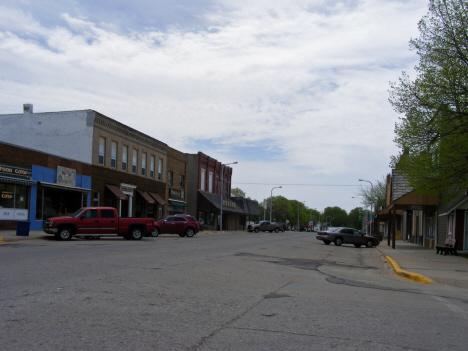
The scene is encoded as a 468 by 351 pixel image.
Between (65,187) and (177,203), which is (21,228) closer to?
(65,187)

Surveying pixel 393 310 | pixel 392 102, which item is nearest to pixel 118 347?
pixel 393 310

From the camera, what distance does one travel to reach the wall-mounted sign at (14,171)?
27341 mm

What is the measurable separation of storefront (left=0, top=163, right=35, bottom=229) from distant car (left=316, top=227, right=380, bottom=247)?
833 inches

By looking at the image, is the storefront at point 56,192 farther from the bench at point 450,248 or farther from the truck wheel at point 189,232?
the bench at point 450,248

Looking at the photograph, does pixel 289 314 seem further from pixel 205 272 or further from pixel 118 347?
pixel 205 272

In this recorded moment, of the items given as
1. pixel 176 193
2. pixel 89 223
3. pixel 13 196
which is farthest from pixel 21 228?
pixel 176 193

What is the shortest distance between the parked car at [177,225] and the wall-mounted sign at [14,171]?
9320 mm

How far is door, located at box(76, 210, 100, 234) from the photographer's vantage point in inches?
986

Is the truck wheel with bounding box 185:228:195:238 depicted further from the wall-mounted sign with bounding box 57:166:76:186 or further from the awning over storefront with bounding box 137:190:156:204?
the awning over storefront with bounding box 137:190:156:204

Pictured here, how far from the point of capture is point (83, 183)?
35.1m

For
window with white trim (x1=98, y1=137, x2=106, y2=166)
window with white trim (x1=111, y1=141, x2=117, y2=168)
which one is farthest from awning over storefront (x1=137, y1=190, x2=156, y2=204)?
window with white trim (x1=98, y1=137, x2=106, y2=166)

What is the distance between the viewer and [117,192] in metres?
38.7

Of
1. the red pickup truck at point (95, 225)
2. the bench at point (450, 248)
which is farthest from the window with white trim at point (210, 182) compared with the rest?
the bench at point (450, 248)

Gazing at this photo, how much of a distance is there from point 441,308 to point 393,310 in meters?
1.21
